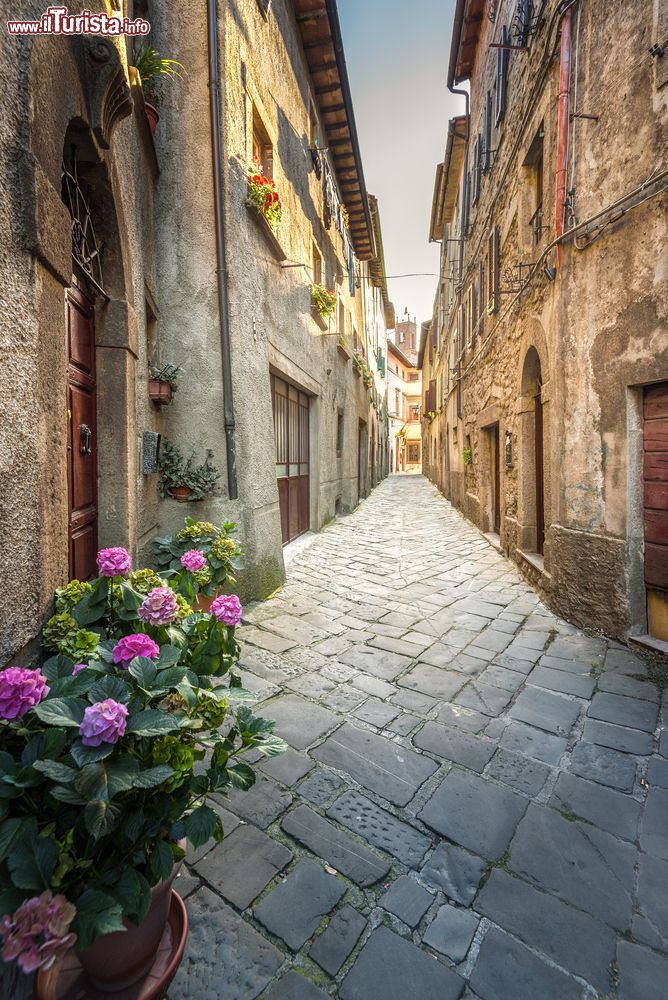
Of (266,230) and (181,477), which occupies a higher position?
(266,230)

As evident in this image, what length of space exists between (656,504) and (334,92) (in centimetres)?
924

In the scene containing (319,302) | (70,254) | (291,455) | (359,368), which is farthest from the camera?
(359,368)

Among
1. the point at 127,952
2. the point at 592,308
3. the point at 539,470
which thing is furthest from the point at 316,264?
the point at 127,952

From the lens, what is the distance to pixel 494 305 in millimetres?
6848

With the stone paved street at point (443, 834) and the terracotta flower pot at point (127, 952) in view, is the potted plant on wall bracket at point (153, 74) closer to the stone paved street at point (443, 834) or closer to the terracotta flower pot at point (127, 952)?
the stone paved street at point (443, 834)

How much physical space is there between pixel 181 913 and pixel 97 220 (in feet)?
11.5

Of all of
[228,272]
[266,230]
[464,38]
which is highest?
[464,38]

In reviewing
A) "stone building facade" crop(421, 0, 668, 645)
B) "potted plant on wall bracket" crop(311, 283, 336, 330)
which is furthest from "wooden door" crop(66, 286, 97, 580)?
"potted plant on wall bracket" crop(311, 283, 336, 330)

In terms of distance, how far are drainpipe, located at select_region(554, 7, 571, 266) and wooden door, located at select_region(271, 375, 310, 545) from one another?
3.64 m

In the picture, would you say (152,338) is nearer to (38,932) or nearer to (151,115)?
(151,115)

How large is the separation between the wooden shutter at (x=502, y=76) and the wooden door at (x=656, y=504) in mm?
5642

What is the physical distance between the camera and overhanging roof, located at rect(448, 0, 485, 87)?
25.6ft

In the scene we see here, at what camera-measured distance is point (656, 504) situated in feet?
10.8

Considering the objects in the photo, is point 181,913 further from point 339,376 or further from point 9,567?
point 339,376
